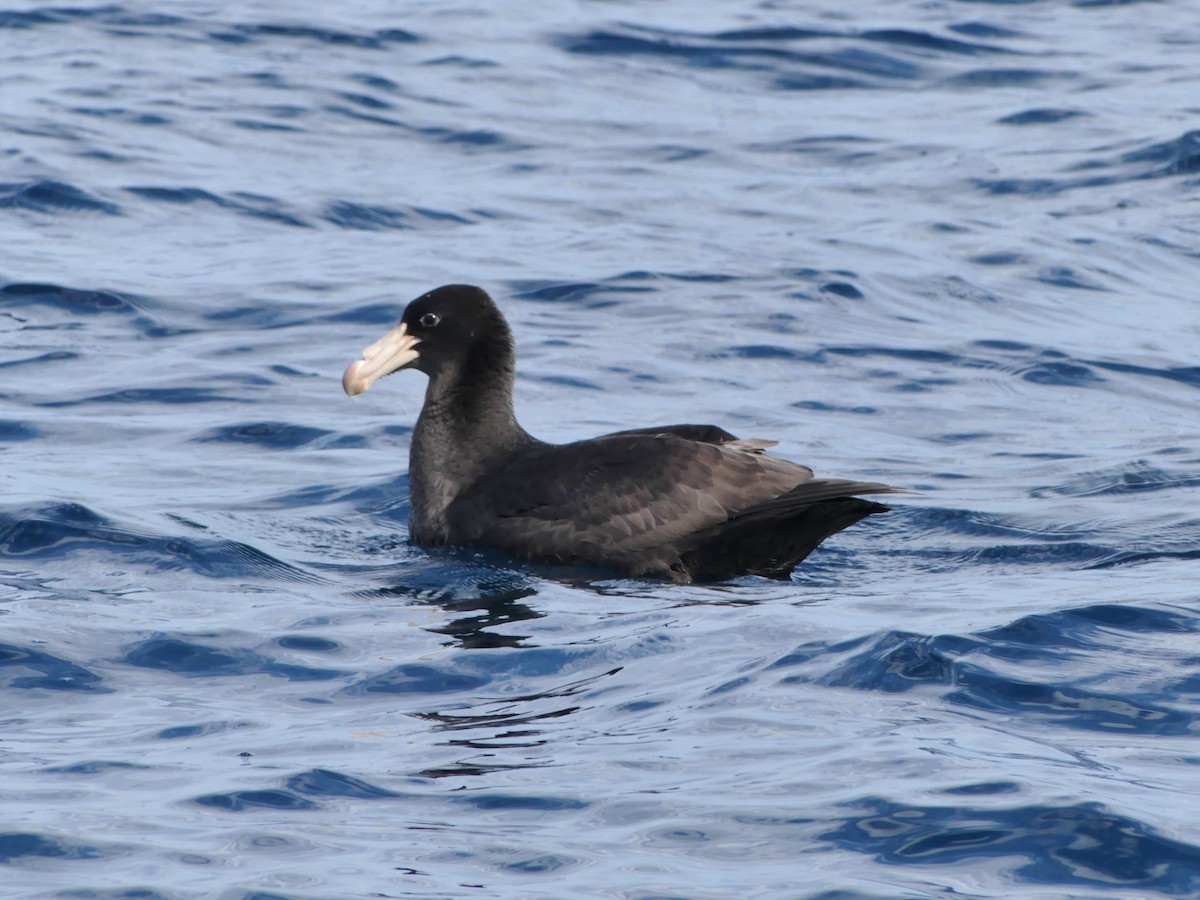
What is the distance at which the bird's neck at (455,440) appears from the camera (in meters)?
10.2

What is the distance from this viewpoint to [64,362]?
13742 mm

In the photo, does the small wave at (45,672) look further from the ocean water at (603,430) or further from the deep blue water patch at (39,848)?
the deep blue water patch at (39,848)

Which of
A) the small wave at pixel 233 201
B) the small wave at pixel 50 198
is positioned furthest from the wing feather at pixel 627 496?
the small wave at pixel 50 198

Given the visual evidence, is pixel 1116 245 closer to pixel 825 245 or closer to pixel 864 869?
pixel 825 245

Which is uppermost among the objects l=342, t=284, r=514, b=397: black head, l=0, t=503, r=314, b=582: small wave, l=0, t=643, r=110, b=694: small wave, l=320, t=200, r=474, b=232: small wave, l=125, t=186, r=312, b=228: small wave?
l=342, t=284, r=514, b=397: black head

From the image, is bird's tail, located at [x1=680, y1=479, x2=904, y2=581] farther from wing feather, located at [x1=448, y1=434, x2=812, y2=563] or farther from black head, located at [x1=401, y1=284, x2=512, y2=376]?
black head, located at [x1=401, y1=284, x2=512, y2=376]

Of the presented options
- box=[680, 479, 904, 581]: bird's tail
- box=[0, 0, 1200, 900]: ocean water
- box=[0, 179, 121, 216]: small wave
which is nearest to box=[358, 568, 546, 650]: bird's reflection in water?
box=[0, 0, 1200, 900]: ocean water

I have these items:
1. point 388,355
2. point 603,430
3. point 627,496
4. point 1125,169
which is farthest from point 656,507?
point 1125,169

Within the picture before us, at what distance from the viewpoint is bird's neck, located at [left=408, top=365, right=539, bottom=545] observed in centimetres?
1018

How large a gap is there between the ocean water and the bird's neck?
344 millimetres

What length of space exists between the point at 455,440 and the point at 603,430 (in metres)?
2.36

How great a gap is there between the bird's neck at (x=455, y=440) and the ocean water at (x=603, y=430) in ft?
1.13

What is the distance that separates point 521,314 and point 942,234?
430 cm

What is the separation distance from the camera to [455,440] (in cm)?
1038
